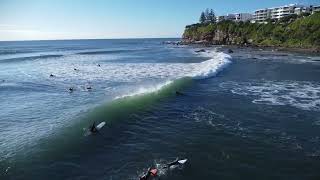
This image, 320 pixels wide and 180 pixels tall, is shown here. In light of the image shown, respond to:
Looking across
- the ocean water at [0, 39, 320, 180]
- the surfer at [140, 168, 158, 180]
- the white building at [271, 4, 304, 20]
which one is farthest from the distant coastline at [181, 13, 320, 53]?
the surfer at [140, 168, 158, 180]

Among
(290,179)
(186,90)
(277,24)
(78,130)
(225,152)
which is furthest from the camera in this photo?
(277,24)

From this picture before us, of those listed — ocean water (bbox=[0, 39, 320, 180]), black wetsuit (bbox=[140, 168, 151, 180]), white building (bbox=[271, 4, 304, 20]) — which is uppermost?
white building (bbox=[271, 4, 304, 20])

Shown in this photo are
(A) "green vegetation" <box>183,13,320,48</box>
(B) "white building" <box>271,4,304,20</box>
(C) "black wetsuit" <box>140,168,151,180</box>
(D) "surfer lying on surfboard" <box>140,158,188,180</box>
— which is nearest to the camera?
(C) "black wetsuit" <box>140,168,151,180</box>

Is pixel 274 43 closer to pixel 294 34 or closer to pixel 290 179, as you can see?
pixel 294 34

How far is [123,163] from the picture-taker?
18.7 meters

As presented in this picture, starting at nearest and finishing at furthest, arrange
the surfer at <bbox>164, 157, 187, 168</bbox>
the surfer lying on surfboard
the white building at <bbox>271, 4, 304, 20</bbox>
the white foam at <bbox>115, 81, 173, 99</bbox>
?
the surfer lying on surfboard
the surfer at <bbox>164, 157, 187, 168</bbox>
the white foam at <bbox>115, 81, 173, 99</bbox>
the white building at <bbox>271, 4, 304, 20</bbox>

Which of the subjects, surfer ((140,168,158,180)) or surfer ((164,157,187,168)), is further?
surfer ((164,157,187,168))

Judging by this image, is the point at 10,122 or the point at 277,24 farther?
the point at 277,24

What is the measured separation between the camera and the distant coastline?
110875mm

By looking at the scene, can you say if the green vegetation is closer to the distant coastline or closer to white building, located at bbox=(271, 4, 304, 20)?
the distant coastline

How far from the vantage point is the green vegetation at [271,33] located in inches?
4427

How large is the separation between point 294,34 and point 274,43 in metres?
8.51

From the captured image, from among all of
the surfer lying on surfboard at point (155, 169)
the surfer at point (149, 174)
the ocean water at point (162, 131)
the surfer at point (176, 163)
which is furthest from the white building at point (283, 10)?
the surfer at point (149, 174)

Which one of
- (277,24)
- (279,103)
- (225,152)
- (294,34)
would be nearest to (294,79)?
(279,103)
